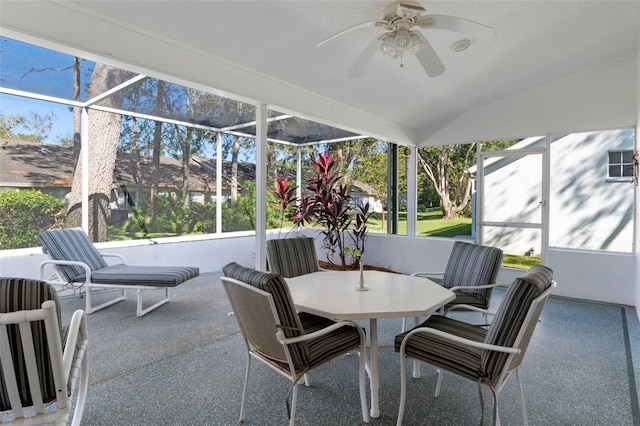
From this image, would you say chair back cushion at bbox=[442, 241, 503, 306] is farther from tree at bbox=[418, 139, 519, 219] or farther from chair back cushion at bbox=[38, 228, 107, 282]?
chair back cushion at bbox=[38, 228, 107, 282]

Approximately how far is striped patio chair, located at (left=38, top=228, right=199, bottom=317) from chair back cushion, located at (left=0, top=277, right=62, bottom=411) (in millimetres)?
2410

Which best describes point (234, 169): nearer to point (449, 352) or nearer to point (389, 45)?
point (389, 45)

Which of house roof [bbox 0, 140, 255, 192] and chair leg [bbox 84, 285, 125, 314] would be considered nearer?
chair leg [bbox 84, 285, 125, 314]

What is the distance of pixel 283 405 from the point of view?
208cm

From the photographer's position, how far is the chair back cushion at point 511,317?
61.2 inches

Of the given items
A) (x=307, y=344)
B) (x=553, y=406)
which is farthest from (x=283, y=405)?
(x=553, y=406)

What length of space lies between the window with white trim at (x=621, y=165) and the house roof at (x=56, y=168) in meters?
6.47

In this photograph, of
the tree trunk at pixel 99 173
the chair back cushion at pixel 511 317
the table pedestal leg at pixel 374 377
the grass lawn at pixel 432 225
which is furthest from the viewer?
the grass lawn at pixel 432 225

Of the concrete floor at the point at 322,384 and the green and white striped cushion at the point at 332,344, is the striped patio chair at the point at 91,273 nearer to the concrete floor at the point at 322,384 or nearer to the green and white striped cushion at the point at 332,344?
the concrete floor at the point at 322,384

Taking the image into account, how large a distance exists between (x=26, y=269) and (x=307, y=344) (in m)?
4.48

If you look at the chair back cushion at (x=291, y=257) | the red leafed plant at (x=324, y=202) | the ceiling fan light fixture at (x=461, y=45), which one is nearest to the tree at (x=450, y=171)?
the red leafed plant at (x=324, y=202)

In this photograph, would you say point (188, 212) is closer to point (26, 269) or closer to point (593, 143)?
point (26, 269)

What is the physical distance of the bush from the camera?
14.3 feet

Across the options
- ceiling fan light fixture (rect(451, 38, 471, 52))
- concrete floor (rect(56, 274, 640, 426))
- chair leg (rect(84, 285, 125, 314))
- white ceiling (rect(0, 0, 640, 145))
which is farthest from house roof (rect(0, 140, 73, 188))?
ceiling fan light fixture (rect(451, 38, 471, 52))
